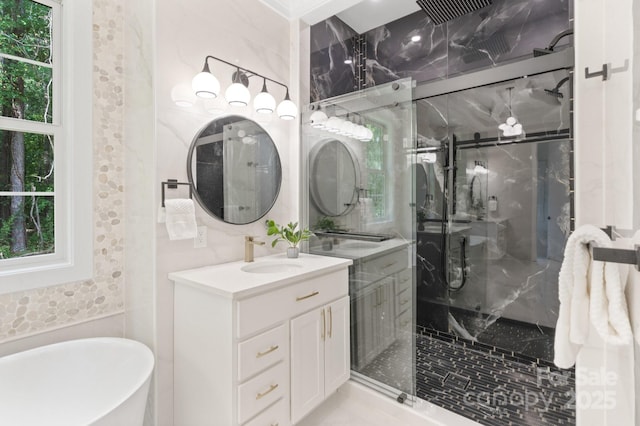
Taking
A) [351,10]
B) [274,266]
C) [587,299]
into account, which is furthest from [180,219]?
[351,10]

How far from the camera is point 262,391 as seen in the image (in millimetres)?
1508

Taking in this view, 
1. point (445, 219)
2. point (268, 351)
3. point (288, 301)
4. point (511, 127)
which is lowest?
point (268, 351)

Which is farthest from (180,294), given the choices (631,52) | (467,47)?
(467,47)

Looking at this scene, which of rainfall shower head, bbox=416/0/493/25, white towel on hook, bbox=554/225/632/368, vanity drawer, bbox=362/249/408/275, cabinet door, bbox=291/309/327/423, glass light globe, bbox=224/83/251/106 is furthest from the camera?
rainfall shower head, bbox=416/0/493/25

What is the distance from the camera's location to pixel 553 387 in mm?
2232

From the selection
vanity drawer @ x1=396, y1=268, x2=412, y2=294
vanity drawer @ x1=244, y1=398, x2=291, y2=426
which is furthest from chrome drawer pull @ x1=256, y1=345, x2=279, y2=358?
vanity drawer @ x1=396, y1=268, x2=412, y2=294

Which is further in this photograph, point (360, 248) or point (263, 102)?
point (360, 248)

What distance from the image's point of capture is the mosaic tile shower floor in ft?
6.40

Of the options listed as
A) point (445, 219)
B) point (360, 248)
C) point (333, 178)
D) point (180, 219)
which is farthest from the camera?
point (445, 219)

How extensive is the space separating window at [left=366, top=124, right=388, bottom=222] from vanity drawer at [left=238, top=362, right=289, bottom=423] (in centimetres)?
112

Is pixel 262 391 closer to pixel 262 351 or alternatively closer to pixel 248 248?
pixel 262 351

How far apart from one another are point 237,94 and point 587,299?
181 centimetres

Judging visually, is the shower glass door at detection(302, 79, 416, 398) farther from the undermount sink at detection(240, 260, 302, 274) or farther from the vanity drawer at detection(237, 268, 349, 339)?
the undermount sink at detection(240, 260, 302, 274)

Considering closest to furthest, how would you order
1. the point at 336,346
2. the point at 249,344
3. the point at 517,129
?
the point at 249,344 < the point at 336,346 < the point at 517,129
